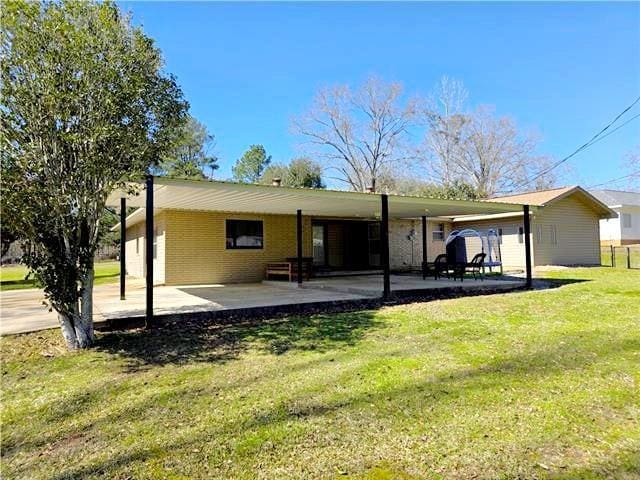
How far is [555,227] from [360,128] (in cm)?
1745

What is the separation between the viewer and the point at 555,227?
19.3 m

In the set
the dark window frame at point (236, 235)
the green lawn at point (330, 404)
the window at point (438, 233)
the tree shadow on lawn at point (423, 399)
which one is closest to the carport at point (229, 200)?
the dark window frame at point (236, 235)

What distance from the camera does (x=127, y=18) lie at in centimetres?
552

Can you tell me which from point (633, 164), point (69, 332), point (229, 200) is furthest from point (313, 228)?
point (633, 164)

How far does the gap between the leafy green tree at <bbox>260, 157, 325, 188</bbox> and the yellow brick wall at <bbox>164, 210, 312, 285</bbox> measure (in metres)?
15.5

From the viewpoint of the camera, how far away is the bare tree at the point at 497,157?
110ft

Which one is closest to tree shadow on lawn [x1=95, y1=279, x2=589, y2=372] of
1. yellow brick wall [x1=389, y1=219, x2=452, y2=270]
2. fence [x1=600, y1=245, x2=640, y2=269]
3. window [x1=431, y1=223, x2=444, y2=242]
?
yellow brick wall [x1=389, y1=219, x2=452, y2=270]

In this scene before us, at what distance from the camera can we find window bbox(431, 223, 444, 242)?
20312mm

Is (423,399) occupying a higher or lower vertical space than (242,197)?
lower

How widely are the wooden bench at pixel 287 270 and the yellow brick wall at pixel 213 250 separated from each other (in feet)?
1.73

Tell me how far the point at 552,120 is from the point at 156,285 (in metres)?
28.5

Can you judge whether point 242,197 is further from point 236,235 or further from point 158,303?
point 236,235

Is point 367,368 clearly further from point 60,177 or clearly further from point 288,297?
point 288,297

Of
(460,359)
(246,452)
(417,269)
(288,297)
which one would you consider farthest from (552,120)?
(246,452)
